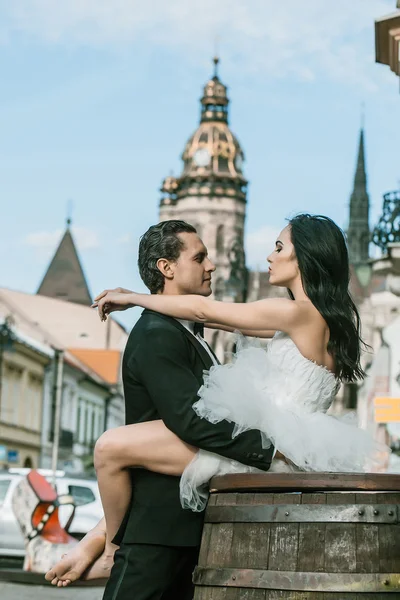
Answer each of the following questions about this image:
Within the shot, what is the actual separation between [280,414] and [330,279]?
49 cm

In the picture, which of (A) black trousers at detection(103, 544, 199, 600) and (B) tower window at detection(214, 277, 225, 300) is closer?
(A) black trousers at detection(103, 544, 199, 600)

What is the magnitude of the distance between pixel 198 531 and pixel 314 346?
27.6 inches

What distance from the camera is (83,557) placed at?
14.6ft

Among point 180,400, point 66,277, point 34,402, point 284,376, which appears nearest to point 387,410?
point 284,376

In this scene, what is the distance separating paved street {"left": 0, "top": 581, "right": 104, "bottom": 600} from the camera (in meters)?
10.6

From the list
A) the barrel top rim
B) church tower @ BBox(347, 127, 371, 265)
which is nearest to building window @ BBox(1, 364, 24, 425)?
the barrel top rim

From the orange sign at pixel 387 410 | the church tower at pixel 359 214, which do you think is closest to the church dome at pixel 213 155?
the church tower at pixel 359 214

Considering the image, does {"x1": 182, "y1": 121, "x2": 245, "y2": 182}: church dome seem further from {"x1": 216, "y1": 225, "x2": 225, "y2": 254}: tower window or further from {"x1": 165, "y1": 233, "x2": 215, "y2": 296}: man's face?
{"x1": 165, "y1": 233, "x2": 215, "y2": 296}: man's face

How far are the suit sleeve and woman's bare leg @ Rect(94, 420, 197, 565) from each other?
54 millimetres

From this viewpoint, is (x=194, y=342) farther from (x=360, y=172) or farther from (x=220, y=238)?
(x=360, y=172)

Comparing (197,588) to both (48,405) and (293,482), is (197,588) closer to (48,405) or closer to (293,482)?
(293,482)

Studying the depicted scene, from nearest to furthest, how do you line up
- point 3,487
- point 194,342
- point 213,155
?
point 194,342 → point 3,487 → point 213,155

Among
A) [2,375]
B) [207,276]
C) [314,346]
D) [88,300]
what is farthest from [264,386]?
[88,300]

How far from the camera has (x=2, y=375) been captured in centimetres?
5569
